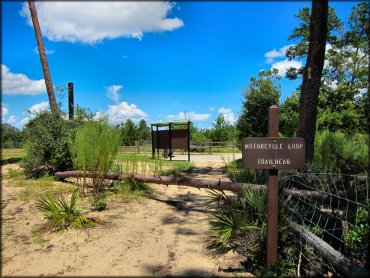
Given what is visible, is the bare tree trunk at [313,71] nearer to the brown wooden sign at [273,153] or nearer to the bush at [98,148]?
the brown wooden sign at [273,153]

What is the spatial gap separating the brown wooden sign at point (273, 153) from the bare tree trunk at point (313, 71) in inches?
142

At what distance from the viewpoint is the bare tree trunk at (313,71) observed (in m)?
6.80

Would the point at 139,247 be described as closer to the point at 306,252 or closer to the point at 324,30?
the point at 306,252

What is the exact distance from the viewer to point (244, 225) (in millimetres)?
4949

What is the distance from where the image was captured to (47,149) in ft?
36.8

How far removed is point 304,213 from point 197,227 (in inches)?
71.6

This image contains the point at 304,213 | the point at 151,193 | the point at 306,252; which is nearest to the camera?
the point at 306,252

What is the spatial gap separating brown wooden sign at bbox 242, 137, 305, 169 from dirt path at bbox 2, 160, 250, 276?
4.67 ft

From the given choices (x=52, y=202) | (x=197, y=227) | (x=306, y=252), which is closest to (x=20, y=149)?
(x=52, y=202)

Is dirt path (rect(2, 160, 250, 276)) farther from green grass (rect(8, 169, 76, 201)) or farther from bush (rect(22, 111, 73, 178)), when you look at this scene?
bush (rect(22, 111, 73, 178))

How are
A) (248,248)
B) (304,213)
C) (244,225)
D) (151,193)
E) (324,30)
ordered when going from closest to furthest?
(248,248), (244,225), (304,213), (324,30), (151,193)

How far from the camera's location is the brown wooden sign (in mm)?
3887

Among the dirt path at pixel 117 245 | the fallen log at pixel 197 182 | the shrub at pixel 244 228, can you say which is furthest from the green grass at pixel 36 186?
the shrub at pixel 244 228

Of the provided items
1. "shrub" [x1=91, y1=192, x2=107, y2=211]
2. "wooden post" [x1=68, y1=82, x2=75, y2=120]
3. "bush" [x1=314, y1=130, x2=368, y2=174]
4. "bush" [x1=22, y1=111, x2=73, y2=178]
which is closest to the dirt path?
"shrub" [x1=91, y1=192, x2=107, y2=211]
